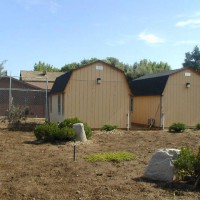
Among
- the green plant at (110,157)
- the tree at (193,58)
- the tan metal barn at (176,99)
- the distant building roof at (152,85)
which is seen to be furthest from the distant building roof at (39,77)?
the green plant at (110,157)

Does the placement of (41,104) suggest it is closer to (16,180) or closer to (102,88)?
(102,88)

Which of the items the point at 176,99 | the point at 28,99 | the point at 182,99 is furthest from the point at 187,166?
the point at 28,99

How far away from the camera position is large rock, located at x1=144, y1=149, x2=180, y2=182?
7.87 meters

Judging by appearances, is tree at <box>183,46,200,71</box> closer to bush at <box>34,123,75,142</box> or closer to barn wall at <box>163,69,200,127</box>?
barn wall at <box>163,69,200,127</box>

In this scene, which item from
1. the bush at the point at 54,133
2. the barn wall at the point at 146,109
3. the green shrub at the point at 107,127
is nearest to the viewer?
the bush at the point at 54,133

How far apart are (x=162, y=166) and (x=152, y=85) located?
55.2 ft

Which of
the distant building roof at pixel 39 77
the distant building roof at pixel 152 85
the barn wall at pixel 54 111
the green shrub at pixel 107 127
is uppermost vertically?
the distant building roof at pixel 39 77

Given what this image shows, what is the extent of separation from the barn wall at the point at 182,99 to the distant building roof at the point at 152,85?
0.39 m

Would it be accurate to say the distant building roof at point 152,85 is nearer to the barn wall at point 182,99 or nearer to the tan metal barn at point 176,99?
the tan metal barn at point 176,99

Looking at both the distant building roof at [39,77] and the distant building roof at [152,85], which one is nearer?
the distant building roof at [152,85]

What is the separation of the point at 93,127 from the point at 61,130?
6723 mm

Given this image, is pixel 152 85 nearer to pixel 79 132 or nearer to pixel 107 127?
pixel 107 127

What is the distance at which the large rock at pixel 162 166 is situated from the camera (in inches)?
310

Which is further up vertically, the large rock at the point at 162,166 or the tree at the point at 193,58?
the tree at the point at 193,58
